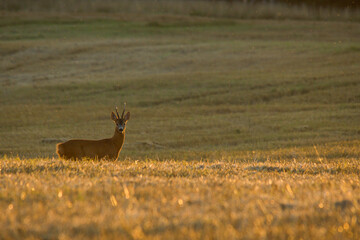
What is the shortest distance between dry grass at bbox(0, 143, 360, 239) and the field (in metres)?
0.02

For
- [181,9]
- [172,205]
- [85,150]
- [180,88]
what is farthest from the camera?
[181,9]

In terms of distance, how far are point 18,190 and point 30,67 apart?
43.6m

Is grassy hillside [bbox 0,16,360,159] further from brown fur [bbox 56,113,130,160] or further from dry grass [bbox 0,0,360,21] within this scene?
→ dry grass [bbox 0,0,360,21]

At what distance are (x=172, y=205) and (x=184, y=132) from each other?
59.1ft

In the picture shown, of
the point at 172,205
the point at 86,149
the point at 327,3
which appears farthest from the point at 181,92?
the point at 327,3

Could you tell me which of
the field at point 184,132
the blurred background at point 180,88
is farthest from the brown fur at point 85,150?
the blurred background at point 180,88

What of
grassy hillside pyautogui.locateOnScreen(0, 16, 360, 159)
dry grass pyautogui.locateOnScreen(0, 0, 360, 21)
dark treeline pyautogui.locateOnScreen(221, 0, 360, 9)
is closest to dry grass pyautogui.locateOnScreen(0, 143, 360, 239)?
grassy hillside pyautogui.locateOnScreen(0, 16, 360, 159)

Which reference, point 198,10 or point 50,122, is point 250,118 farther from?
point 198,10

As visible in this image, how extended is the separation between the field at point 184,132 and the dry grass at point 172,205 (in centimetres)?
2

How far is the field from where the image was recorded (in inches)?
196

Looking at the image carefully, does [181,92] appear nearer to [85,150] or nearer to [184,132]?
[184,132]

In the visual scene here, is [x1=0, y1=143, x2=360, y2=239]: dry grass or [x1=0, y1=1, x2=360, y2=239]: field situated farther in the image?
[x1=0, y1=1, x2=360, y2=239]: field

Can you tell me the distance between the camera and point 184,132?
23547 millimetres

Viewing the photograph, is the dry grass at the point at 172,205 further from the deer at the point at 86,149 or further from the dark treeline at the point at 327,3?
the dark treeline at the point at 327,3
